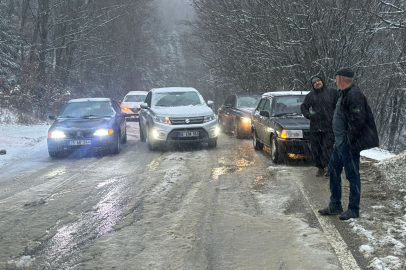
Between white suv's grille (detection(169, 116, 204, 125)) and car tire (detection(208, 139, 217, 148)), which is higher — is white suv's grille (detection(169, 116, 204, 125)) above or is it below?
above

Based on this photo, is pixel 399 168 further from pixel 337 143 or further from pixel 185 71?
pixel 185 71

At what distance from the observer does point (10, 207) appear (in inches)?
229

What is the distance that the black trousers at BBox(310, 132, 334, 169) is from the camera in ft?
24.6

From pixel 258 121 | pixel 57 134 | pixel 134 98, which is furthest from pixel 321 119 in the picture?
pixel 134 98

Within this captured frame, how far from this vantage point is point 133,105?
2273 cm

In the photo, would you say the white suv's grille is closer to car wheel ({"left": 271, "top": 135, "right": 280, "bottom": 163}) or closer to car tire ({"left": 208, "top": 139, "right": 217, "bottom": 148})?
car tire ({"left": 208, "top": 139, "right": 217, "bottom": 148})

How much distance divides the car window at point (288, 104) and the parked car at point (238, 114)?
366cm

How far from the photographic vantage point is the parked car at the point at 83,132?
1049cm

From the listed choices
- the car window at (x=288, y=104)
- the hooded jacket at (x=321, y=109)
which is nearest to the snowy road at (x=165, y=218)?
the hooded jacket at (x=321, y=109)

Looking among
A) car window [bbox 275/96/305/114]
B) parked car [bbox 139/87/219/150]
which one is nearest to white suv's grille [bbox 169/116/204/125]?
parked car [bbox 139/87/219/150]

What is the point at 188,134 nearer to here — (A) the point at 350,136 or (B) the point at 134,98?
(A) the point at 350,136

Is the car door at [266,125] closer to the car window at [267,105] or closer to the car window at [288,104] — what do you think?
the car window at [267,105]

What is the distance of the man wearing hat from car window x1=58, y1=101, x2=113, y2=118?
8059 mm

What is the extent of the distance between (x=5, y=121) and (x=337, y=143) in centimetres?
1543
